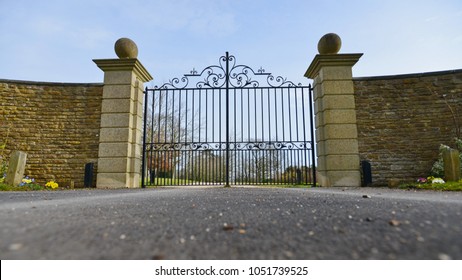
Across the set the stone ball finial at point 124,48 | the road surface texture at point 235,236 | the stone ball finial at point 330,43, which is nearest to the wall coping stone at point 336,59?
the stone ball finial at point 330,43

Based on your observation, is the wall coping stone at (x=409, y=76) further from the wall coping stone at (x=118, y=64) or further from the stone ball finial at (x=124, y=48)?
the stone ball finial at (x=124, y=48)

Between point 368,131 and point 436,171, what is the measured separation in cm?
174

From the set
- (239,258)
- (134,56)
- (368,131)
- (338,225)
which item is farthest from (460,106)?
(134,56)

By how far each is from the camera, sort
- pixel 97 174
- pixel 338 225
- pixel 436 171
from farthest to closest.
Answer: pixel 97 174
pixel 436 171
pixel 338 225

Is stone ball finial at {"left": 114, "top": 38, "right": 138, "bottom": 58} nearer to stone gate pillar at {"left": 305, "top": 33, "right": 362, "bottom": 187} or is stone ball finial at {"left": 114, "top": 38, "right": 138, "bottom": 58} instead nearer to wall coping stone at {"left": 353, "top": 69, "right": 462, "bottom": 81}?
stone gate pillar at {"left": 305, "top": 33, "right": 362, "bottom": 187}

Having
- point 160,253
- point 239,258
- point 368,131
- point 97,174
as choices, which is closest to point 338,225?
point 239,258

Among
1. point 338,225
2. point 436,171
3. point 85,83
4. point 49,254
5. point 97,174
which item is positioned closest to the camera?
point 49,254

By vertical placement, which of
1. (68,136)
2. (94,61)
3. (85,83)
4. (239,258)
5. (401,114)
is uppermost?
(94,61)

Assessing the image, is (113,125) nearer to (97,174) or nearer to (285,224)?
(97,174)

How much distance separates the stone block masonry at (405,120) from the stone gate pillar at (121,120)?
5890mm

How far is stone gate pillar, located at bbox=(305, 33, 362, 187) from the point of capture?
21.8 feet

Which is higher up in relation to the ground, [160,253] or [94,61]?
[94,61]

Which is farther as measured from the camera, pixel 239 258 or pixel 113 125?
pixel 113 125

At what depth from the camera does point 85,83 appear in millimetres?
7254
